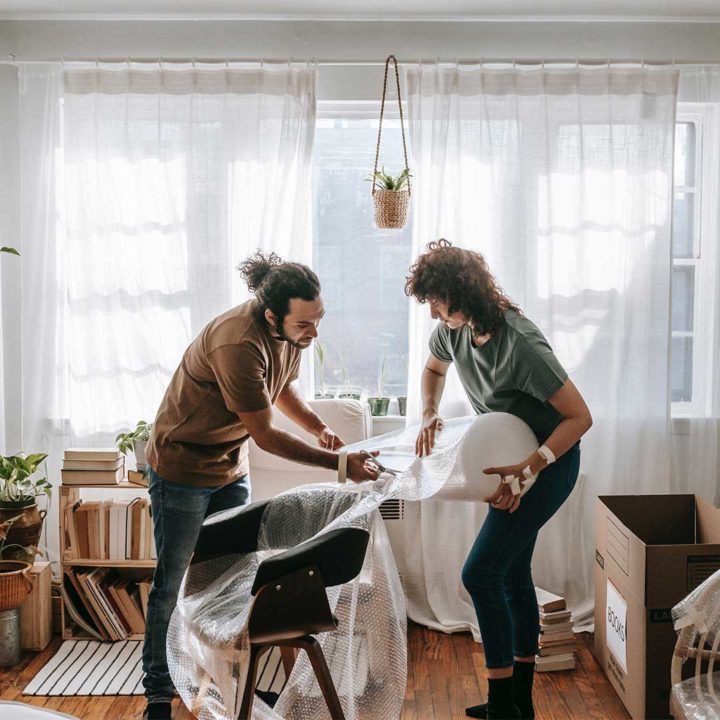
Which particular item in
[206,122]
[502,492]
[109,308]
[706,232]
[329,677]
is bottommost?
[329,677]

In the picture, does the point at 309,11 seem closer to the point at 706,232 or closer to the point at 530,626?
the point at 706,232

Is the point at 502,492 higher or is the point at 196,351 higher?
the point at 196,351

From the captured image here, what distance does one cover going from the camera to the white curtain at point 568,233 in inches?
137

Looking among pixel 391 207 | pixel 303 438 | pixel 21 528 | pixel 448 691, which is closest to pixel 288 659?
pixel 448 691

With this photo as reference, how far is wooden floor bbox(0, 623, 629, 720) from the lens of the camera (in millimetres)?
2797

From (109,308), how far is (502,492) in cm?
196

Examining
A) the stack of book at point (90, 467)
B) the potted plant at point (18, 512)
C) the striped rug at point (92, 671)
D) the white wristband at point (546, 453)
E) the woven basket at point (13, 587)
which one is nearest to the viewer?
the white wristband at point (546, 453)

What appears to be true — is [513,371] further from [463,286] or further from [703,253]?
[703,253]

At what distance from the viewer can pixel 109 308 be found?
3.56 m

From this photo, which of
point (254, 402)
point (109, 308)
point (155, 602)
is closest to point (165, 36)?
point (109, 308)

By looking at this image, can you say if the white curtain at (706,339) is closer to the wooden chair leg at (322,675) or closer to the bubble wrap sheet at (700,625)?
the bubble wrap sheet at (700,625)

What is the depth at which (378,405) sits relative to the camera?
376 cm

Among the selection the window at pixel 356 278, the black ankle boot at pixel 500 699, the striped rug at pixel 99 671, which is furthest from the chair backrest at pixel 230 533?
the window at pixel 356 278

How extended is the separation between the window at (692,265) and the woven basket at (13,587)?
9.08 feet
